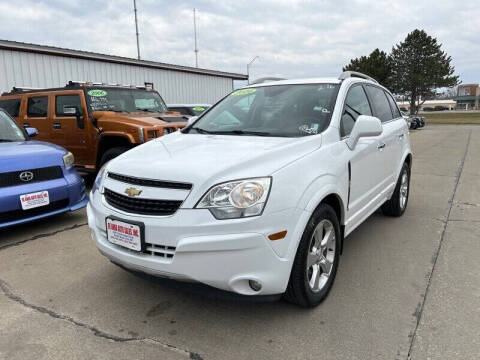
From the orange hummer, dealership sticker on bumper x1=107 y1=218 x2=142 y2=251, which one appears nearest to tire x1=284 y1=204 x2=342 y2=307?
dealership sticker on bumper x1=107 y1=218 x2=142 y2=251

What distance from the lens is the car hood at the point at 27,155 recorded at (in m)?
4.22

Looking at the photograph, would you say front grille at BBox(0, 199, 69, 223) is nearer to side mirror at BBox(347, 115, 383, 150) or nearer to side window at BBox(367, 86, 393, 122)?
side mirror at BBox(347, 115, 383, 150)

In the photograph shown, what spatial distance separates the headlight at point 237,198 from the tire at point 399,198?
3.08 metres

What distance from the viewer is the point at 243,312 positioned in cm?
282

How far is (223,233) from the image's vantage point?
2266mm

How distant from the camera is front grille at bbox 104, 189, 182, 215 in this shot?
2.41 metres

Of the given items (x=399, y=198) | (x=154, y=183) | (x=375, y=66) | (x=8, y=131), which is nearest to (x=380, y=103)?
(x=399, y=198)

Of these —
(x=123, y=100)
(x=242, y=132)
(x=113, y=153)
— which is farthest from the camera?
(x=123, y=100)

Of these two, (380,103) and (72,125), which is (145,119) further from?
(380,103)

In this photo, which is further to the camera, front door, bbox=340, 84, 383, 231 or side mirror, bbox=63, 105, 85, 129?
side mirror, bbox=63, 105, 85, 129

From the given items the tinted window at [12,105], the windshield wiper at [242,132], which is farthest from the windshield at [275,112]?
the tinted window at [12,105]

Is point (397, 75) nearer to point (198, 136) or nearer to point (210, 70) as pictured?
point (210, 70)

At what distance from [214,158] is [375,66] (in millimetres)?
49311

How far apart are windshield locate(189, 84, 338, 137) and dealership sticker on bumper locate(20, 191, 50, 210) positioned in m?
1.93
